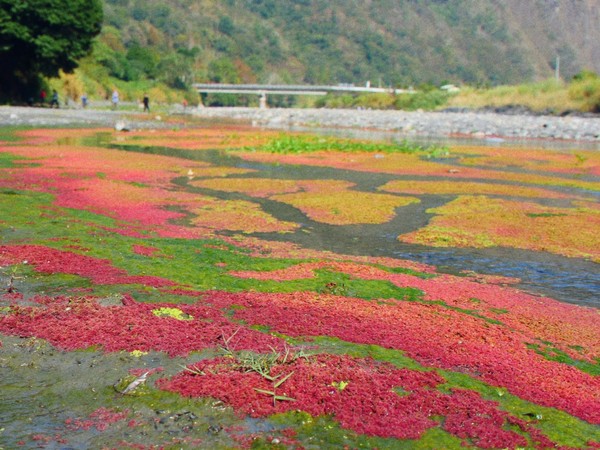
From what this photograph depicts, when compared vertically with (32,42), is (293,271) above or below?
below

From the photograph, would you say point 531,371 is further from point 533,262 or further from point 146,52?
point 146,52

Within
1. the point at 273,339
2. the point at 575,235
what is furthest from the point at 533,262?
the point at 273,339

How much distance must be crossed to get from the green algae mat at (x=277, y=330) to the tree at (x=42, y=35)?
43602 mm

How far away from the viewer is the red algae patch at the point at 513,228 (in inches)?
534

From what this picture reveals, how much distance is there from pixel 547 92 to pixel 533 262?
229 feet

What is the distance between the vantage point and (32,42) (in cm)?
5656

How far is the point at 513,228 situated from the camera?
15.2 metres

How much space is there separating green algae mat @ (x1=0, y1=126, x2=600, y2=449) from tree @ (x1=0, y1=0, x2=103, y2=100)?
43.6m

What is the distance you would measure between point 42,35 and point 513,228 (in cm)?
5159

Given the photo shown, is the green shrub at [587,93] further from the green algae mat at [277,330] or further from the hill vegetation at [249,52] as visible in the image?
the green algae mat at [277,330]

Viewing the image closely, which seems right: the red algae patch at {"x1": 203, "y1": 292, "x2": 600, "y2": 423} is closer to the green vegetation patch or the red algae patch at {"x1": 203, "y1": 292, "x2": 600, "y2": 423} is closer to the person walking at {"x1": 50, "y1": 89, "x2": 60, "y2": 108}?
the green vegetation patch

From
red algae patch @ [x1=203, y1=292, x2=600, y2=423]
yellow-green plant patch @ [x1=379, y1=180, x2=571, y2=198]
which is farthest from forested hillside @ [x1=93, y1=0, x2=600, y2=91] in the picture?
red algae patch @ [x1=203, y1=292, x2=600, y2=423]

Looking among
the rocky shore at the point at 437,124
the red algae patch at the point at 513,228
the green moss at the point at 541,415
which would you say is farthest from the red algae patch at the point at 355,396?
the rocky shore at the point at 437,124

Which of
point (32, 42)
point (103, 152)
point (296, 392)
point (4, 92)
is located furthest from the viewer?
point (4, 92)
